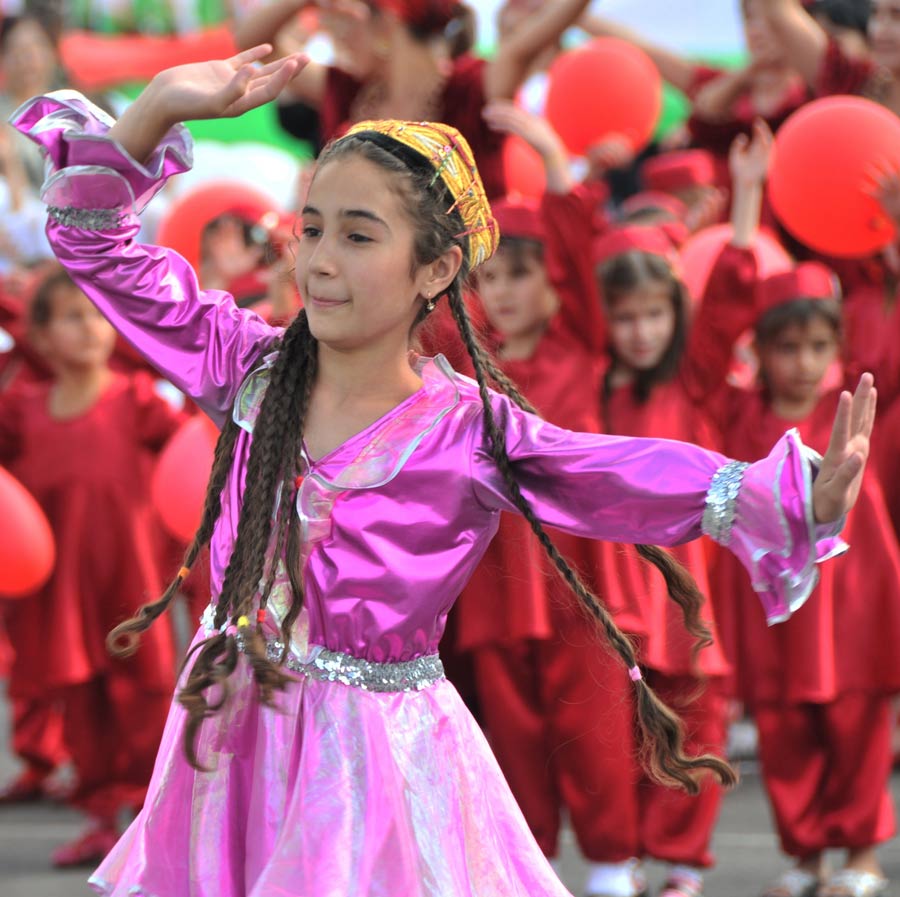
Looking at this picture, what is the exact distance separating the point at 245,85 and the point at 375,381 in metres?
0.47

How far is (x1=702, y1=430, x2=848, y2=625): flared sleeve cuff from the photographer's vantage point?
7.55 ft

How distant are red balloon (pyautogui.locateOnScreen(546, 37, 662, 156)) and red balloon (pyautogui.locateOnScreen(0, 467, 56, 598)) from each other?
2.77 m

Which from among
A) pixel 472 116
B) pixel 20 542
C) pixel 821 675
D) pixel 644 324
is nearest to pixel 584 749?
pixel 821 675

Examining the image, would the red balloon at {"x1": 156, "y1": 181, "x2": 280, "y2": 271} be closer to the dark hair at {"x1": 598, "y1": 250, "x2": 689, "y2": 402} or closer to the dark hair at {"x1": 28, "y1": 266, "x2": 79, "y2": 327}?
the dark hair at {"x1": 28, "y1": 266, "x2": 79, "y2": 327}

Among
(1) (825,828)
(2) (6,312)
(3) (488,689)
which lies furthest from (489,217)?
(2) (6,312)

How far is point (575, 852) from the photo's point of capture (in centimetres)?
494

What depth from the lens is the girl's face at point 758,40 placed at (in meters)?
5.86

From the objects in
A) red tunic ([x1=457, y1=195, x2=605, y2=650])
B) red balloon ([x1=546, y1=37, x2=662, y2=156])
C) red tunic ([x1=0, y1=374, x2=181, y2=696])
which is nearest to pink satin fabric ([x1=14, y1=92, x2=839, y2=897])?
red tunic ([x1=457, y1=195, x2=605, y2=650])

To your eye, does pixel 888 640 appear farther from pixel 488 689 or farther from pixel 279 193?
pixel 279 193

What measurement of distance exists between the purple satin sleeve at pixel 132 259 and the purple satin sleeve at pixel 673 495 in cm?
44

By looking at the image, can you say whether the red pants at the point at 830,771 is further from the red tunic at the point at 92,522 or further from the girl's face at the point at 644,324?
the red tunic at the point at 92,522

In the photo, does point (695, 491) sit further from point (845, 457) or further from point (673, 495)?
point (845, 457)

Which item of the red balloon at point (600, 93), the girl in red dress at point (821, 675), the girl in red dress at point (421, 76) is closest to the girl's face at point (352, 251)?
the girl in red dress at point (821, 675)

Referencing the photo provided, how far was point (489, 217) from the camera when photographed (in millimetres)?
2764
